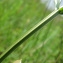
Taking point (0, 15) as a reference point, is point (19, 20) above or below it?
below

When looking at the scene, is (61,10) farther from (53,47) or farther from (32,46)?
(53,47)

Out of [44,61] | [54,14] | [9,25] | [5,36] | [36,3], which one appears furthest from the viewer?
[36,3]

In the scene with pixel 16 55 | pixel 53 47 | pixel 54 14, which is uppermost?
pixel 54 14

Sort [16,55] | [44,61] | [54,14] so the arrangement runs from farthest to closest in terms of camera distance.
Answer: [16,55] < [44,61] < [54,14]

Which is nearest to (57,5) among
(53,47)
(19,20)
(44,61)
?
(44,61)

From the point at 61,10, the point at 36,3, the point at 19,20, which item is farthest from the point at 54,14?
the point at 36,3

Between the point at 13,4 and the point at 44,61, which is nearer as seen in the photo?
the point at 44,61

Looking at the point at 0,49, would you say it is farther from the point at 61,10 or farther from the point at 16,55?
the point at 61,10
